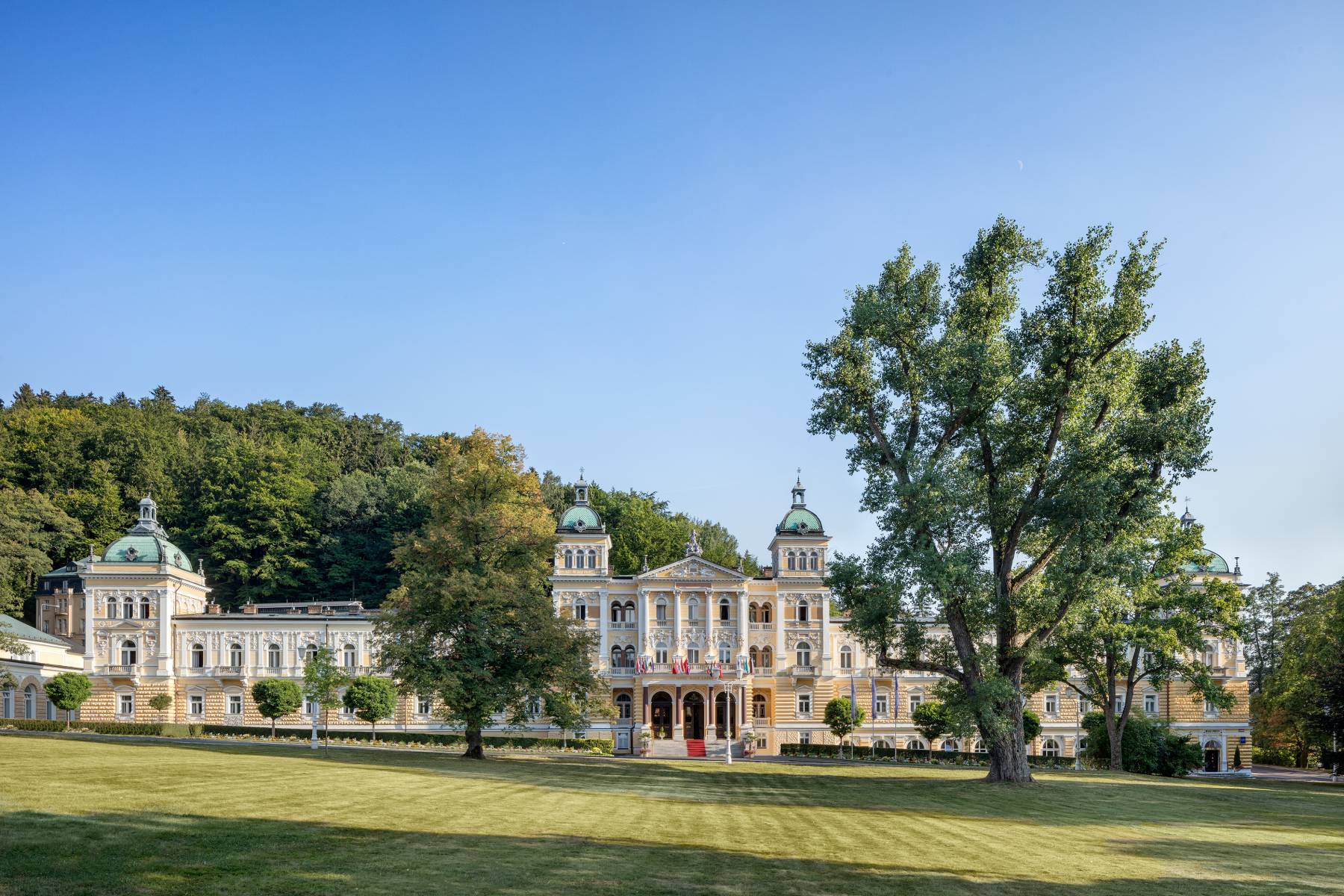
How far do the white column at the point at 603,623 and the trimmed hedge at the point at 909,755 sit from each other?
13.0 metres

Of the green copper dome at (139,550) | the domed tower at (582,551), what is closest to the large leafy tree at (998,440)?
the domed tower at (582,551)

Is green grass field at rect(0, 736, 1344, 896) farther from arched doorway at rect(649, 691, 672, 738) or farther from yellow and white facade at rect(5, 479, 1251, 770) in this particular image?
arched doorway at rect(649, 691, 672, 738)

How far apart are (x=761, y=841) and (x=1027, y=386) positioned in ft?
64.0

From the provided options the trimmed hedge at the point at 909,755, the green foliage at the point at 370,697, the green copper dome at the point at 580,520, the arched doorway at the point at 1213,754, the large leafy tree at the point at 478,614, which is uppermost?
the green copper dome at the point at 580,520

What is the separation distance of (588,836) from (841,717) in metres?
49.0

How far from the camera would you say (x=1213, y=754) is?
70.9 metres

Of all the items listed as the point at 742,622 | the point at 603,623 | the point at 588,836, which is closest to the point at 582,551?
the point at 603,623

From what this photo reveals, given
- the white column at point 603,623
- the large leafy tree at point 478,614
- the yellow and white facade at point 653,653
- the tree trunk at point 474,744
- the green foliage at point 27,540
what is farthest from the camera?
the green foliage at point 27,540

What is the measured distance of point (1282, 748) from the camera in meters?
75.3

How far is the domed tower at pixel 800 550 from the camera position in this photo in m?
72.9

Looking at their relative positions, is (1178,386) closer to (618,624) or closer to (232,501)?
(618,624)

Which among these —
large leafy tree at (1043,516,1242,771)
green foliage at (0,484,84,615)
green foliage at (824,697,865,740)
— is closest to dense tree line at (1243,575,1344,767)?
large leafy tree at (1043,516,1242,771)

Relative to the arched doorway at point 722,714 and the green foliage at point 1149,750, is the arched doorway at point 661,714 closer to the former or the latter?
the arched doorway at point 722,714

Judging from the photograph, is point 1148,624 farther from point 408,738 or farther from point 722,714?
point 408,738
